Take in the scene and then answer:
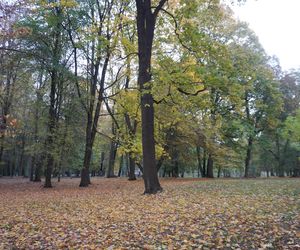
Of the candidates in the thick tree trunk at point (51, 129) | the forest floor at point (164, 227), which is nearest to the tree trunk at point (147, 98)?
the forest floor at point (164, 227)

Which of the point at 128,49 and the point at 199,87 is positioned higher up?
the point at 128,49

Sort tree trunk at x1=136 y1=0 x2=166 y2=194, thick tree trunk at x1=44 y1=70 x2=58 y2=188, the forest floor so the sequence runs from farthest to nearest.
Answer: thick tree trunk at x1=44 y1=70 x2=58 y2=188 < tree trunk at x1=136 y1=0 x2=166 y2=194 < the forest floor

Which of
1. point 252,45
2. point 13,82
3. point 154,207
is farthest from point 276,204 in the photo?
point 252,45

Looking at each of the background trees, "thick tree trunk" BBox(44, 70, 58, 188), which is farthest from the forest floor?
"thick tree trunk" BBox(44, 70, 58, 188)

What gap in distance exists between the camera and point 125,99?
70.0ft

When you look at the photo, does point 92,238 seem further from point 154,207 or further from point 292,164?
point 292,164

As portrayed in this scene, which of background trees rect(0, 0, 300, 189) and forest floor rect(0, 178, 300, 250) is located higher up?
background trees rect(0, 0, 300, 189)

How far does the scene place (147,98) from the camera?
511 inches

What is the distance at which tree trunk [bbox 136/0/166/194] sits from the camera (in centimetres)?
1277

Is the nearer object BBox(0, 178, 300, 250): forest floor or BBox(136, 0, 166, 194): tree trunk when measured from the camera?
BBox(0, 178, 300, 250): forest floor

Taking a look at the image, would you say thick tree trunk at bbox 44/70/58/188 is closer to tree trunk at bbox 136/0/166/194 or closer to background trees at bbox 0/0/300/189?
background trees at bbox 0/0/300/189

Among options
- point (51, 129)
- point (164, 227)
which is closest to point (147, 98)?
point (164, 227)

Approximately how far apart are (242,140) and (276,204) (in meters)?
26.0

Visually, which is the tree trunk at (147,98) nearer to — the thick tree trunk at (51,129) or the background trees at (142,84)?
the background trees at (142,84)
